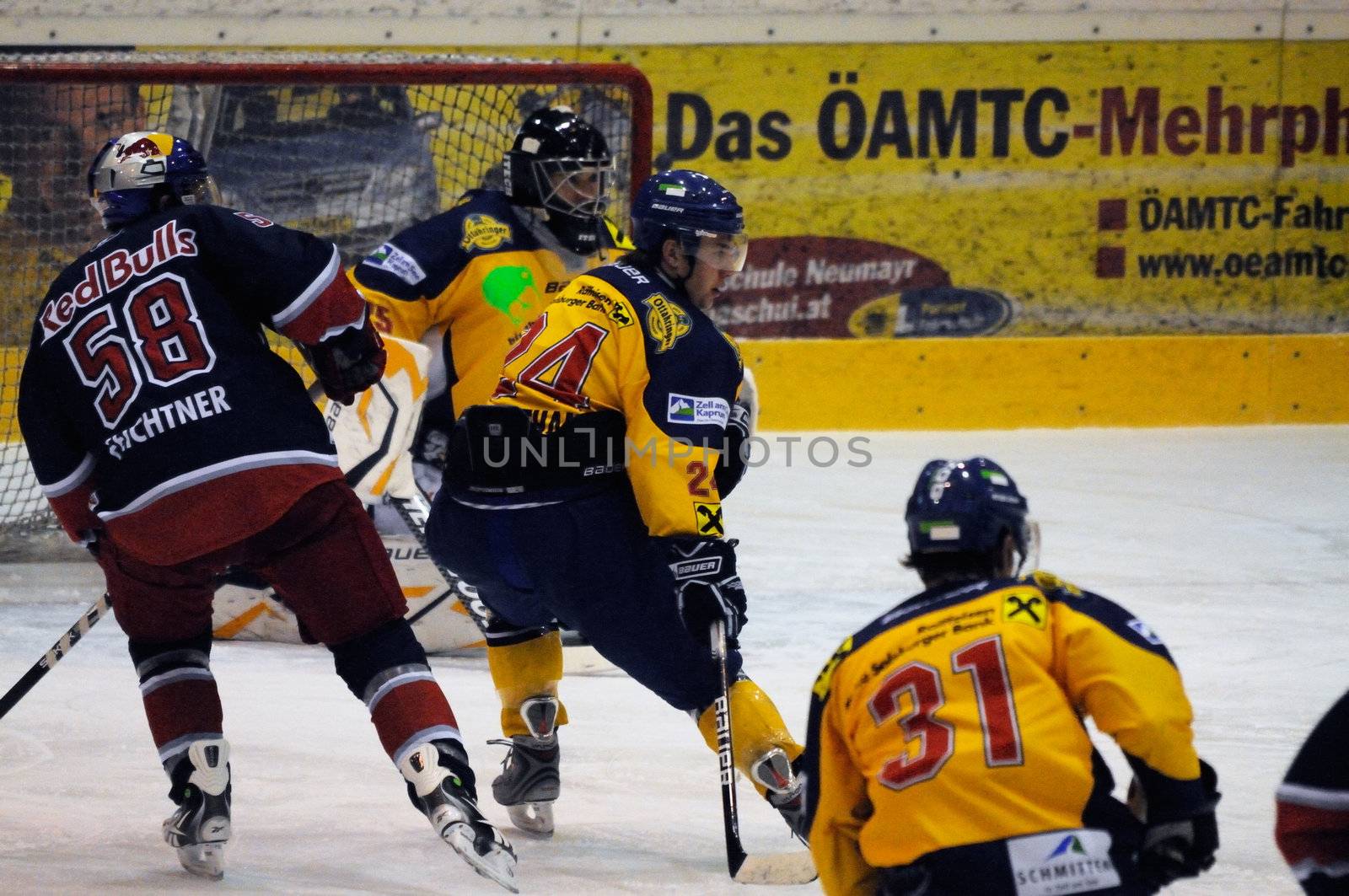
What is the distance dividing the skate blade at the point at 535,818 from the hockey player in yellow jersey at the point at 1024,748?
4.33 ft

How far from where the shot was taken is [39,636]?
4.54m

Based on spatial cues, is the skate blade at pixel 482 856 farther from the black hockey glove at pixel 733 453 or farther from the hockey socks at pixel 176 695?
the black hockey glove at pixel 733 453

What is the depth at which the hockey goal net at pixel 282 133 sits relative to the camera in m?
4.99

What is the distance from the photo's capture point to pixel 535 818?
10.2 feet

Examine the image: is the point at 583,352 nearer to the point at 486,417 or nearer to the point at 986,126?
the point at 486,417

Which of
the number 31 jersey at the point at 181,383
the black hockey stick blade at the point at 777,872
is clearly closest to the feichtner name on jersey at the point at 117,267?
the number 31 jersey at the point at 181,383

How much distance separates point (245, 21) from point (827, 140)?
99.1 inches

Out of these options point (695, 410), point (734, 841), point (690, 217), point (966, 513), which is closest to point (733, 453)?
point (695, 410)

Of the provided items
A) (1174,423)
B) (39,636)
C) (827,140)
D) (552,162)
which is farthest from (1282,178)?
(39,636)

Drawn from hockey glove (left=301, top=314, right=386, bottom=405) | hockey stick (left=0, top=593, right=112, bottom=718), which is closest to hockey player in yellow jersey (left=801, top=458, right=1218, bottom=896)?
hockey glove (left=301, top=314, right=386, bottom=405)

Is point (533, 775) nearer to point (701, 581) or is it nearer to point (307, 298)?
point (701, 581)

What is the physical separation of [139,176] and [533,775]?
118cm

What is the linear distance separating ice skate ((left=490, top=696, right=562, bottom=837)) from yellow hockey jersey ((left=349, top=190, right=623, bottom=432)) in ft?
2.76

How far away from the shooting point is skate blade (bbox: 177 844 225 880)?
281 centimetres
